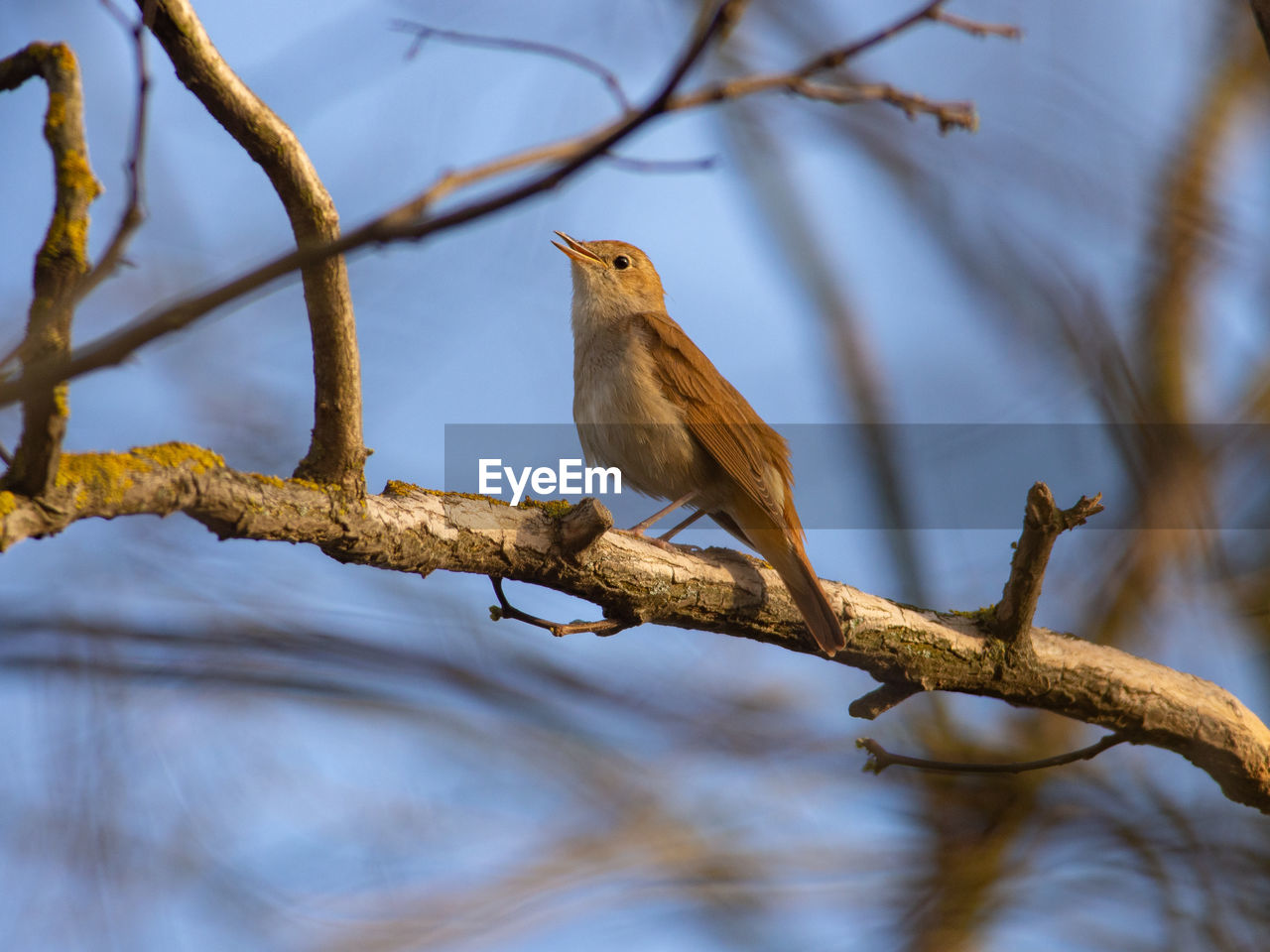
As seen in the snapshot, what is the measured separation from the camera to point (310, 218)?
2818 mm

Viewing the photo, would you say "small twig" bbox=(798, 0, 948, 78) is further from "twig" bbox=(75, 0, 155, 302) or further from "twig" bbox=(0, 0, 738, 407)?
"twig" bbox=(75, 0, 155, 302)

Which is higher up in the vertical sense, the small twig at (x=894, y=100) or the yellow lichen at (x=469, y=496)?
the small twig at (x=894, y=100)

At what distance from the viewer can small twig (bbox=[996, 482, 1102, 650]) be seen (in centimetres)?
362

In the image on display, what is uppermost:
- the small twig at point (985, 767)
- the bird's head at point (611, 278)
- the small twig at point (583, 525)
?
the bird's head at point (611, 278)

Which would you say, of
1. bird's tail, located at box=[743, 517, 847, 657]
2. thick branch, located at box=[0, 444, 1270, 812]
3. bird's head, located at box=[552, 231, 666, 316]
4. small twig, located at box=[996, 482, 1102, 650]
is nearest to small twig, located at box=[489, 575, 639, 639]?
thick branch, located at box=[0, 444, 1270, 812]

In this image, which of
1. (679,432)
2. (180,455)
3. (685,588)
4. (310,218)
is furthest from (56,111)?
(679,432)

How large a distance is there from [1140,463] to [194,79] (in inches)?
189

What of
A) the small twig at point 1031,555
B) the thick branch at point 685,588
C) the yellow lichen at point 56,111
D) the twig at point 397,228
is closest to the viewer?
the twig at point 397,228

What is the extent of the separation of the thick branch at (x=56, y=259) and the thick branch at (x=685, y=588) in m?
0.20

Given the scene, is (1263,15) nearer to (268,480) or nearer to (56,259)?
(268,480)

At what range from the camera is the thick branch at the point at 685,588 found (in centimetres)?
277

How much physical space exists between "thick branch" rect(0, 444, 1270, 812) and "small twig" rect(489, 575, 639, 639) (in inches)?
2.4

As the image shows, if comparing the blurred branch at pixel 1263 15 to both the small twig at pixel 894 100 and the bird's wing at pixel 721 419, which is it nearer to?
the small twig at pixel 894 100

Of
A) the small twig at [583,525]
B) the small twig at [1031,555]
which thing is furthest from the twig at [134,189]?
the small twig at [1031,555]
